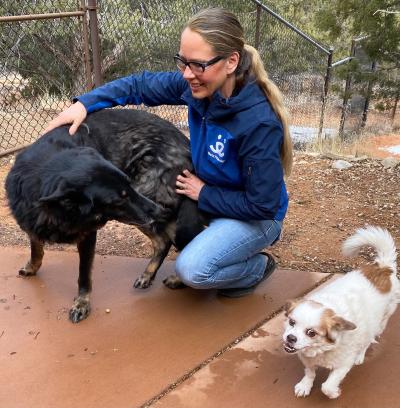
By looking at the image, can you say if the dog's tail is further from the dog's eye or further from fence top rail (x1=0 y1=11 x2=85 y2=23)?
fence top rail (x1=0 y1=11 x2=85 y2=23)

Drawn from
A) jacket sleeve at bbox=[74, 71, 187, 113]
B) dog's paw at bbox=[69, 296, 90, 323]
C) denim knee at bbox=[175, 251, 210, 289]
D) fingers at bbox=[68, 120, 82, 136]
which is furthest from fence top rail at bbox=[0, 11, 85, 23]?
denim knee at bbox=[175, 251, 210, 289]

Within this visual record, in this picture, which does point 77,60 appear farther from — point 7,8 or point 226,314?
point 226,314

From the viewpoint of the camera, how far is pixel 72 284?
120 inches

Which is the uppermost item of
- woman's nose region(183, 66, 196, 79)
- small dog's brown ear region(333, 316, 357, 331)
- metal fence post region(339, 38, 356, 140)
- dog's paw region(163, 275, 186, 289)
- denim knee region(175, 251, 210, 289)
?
woman's nose region(183, 66, 196, 79)

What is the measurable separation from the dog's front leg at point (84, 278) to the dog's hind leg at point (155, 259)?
34cm

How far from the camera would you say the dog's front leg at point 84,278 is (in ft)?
8.96

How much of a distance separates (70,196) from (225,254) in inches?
35.3

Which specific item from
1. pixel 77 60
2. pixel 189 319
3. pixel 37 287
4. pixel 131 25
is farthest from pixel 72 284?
pixel 131 25

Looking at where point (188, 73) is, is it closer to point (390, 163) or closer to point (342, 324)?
point (342, 324)

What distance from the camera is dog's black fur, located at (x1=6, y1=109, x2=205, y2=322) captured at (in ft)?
7.97

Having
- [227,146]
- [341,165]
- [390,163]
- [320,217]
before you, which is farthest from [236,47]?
[390,163]

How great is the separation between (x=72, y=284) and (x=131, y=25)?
193 inches

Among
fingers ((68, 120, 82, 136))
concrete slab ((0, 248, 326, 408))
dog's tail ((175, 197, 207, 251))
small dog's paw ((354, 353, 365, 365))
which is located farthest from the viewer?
dog's tail ((175, 197, 207, 251))

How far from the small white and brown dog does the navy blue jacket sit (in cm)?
58
